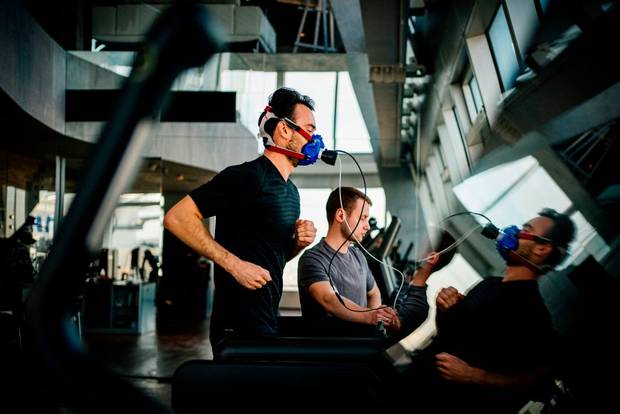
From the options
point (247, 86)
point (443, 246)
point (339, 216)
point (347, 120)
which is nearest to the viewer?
point (443, 246)

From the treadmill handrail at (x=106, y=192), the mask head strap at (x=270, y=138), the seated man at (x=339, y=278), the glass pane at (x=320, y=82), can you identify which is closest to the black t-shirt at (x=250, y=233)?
the mask head strap at (x=270, y=138)

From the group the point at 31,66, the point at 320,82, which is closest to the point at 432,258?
the point at 320,82

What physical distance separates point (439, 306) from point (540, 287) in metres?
0.34

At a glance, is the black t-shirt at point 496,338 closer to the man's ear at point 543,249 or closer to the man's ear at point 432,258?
the man's ear at point 543,249

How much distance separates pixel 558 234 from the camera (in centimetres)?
79

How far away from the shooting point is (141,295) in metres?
9.88

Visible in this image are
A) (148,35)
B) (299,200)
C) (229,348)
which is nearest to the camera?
(148,35)

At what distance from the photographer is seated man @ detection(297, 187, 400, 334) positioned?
2.47m

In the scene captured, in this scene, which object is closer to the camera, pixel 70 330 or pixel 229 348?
pixel 70 330

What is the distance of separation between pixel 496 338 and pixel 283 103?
1427mm

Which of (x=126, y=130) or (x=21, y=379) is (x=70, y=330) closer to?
(x=126, y=130)

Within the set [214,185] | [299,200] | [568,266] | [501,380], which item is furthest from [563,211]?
[299,200]

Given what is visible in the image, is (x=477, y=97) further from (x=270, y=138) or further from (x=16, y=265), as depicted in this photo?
(x=16, y=265)

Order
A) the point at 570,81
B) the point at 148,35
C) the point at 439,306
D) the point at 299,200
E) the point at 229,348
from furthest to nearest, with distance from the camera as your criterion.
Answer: the point at 299,200, the point at 229,348, the point at 439,306, the point at 570,81, the point at 148,35
